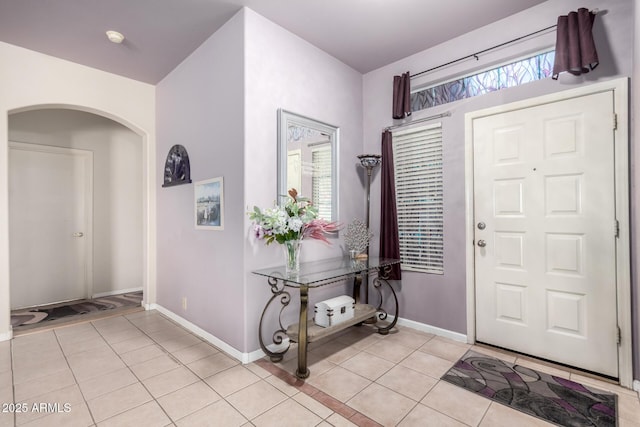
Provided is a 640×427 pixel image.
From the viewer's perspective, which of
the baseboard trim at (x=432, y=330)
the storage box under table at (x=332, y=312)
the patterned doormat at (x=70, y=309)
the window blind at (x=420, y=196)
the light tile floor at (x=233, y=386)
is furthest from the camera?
the patterned doormat at (x=70, y=309)

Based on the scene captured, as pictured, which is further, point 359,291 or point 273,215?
point 359,291

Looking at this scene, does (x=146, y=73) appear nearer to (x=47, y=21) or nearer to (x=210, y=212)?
(x=47, y=21)

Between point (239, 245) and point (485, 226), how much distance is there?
2246mm

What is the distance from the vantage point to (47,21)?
2.66m

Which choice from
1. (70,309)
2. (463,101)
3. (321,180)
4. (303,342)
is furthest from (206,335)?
(463,101)

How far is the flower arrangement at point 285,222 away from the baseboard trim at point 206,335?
98cm

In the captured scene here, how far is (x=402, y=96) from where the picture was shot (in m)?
3.26

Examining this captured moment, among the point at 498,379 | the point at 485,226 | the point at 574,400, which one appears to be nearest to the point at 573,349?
the point at 574,400

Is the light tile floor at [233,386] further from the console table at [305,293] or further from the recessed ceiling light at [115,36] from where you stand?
the recessed ceiling light at [115,36]

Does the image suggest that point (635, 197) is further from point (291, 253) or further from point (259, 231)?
point (259, 231)

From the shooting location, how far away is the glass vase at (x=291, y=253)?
2.53 metres

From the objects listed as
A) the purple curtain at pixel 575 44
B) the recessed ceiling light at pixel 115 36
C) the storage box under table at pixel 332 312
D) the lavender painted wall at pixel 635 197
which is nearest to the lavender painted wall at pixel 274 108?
the storage box under table at pixel 332 312

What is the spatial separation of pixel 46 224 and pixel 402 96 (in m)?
4.93

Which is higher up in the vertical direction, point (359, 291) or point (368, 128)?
A: point (368, 128)
